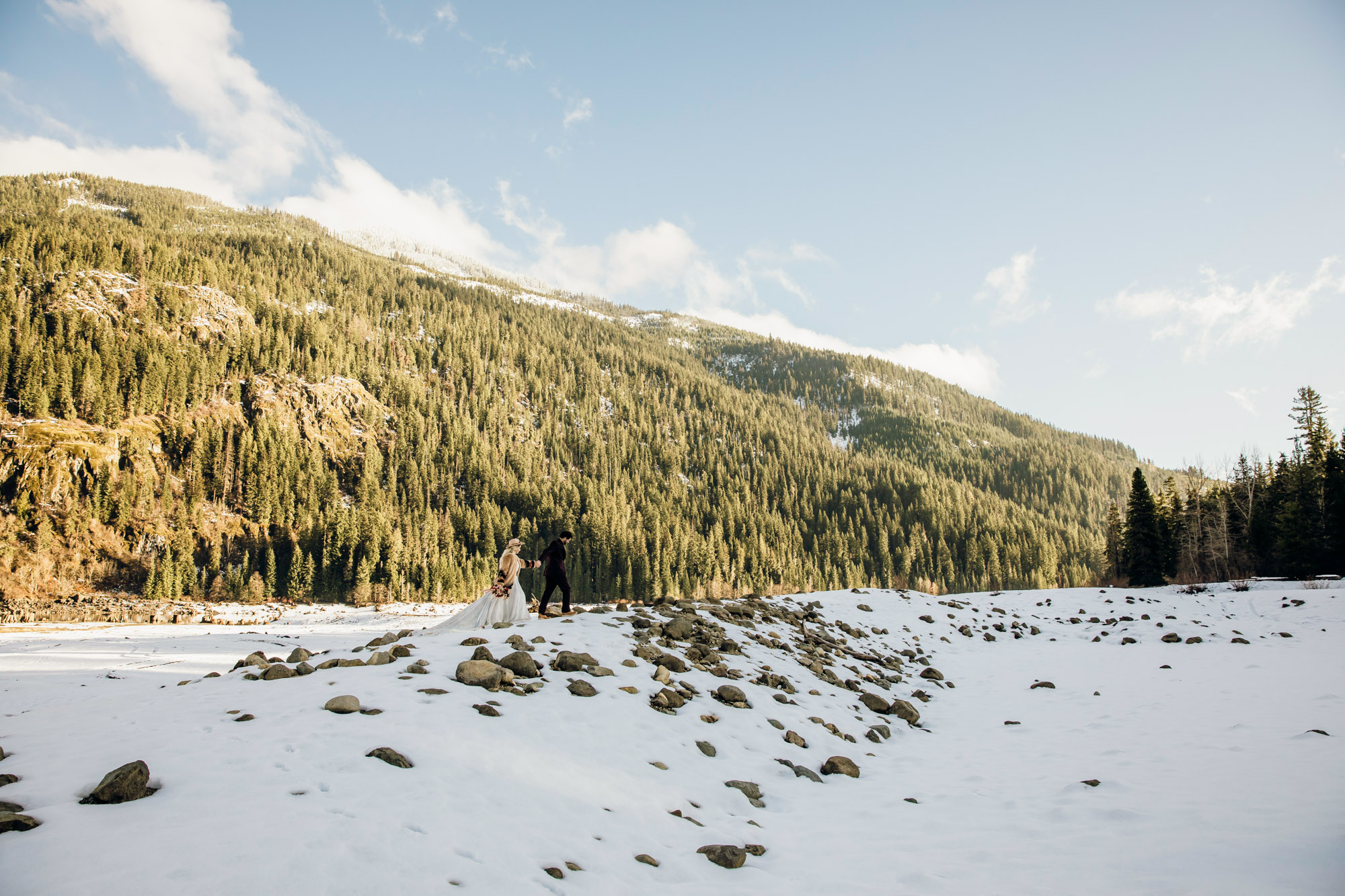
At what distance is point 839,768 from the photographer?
913 cm

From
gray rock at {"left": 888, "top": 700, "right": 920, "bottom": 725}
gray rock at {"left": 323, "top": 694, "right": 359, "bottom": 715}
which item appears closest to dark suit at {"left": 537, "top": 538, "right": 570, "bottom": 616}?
gray rock at {"left": 323, "top": 694, "right": 359, "bottom": 715}

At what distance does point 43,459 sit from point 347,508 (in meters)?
32.4

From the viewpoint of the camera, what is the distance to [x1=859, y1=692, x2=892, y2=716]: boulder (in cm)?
1288

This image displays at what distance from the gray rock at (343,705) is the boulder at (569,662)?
3.54 meters

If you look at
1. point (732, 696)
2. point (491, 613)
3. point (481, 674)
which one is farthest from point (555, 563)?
point (732, 696)

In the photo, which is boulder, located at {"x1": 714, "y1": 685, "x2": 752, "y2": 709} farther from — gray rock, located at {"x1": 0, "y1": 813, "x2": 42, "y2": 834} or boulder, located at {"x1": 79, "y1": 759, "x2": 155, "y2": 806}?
gray rock, located at {"x1": 0, "y1": 813, "x2": 42, "y2": 834}

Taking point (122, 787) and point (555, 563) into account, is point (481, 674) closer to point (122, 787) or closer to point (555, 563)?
point (122, 787)

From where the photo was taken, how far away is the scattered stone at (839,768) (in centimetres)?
912

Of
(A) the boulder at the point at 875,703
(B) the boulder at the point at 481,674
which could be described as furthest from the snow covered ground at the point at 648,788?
(A) the boulder at the point at 875,703

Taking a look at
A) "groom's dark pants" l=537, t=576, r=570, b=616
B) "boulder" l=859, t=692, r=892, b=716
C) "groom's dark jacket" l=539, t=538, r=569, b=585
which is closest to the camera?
"boulder" l=859, t=692, r=892, b=716

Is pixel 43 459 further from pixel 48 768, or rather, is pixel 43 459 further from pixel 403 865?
pixel 403 865

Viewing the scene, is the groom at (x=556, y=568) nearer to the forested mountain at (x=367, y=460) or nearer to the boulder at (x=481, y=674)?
the boulder at (x=481, y=674)

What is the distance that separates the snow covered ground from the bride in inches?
42.9

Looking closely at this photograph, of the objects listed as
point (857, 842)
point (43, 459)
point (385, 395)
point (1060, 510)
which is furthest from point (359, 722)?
point (1060, 510)
